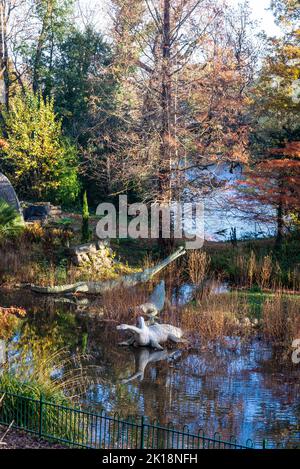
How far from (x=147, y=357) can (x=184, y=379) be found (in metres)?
1.55

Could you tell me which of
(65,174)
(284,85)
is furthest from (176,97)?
(65,174)

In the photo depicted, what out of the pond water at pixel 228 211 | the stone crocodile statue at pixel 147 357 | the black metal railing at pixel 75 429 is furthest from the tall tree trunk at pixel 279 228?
the black metal railing at pixel 75 429

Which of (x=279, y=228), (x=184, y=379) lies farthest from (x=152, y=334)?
(x=279, y=228)

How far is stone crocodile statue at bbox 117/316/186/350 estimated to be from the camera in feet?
46.8

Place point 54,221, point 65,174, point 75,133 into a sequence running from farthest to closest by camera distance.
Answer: point 75,133 → point 65,174 → point 54,221

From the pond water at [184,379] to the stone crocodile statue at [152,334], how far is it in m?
0.22

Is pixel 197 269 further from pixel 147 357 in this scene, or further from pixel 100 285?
pixel 147 357

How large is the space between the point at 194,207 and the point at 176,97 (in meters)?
4.30

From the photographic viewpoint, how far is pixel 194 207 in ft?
82.5

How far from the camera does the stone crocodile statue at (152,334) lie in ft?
46.8

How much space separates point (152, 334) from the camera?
14383mm

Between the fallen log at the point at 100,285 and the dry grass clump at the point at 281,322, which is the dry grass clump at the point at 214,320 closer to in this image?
the dry grass clump at the point at 281,322

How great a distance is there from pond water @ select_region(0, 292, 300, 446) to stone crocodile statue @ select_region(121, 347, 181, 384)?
0.06 ft

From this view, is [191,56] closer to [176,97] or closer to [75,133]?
[176,97]
